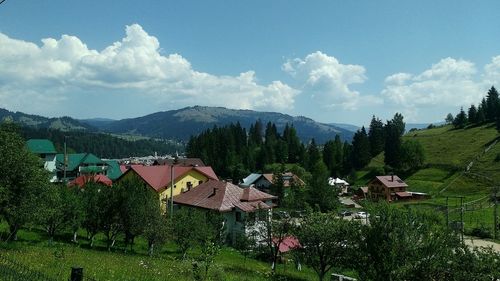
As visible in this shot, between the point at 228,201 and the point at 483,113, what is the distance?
5256 inches

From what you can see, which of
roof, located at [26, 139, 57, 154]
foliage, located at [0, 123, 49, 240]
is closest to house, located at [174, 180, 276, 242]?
foliage, located at [0, 123, 49, 240]

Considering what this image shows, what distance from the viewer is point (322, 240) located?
28484 mm

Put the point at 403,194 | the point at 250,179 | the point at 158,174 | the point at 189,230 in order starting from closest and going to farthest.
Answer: the point at 189,230 → the point at 158,174 → the point at 403,194 → the point at 250,179

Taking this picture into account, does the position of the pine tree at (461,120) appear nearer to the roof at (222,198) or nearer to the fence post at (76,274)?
the roof at (222,198)

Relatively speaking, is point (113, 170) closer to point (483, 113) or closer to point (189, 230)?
point (189, 230)

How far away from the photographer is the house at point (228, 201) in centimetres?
4919

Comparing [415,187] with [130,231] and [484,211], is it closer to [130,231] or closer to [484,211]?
[484,211]

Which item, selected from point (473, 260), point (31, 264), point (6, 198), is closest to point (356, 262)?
point (473, 260)

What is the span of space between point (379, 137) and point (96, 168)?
8710 cm

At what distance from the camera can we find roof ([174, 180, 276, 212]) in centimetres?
4978

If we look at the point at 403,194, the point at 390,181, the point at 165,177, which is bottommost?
the point at 403,194

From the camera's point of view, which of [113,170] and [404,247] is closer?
[404,247]

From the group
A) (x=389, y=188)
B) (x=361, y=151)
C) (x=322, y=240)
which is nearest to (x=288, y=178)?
(x=389, y=188)

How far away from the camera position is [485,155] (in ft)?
387
